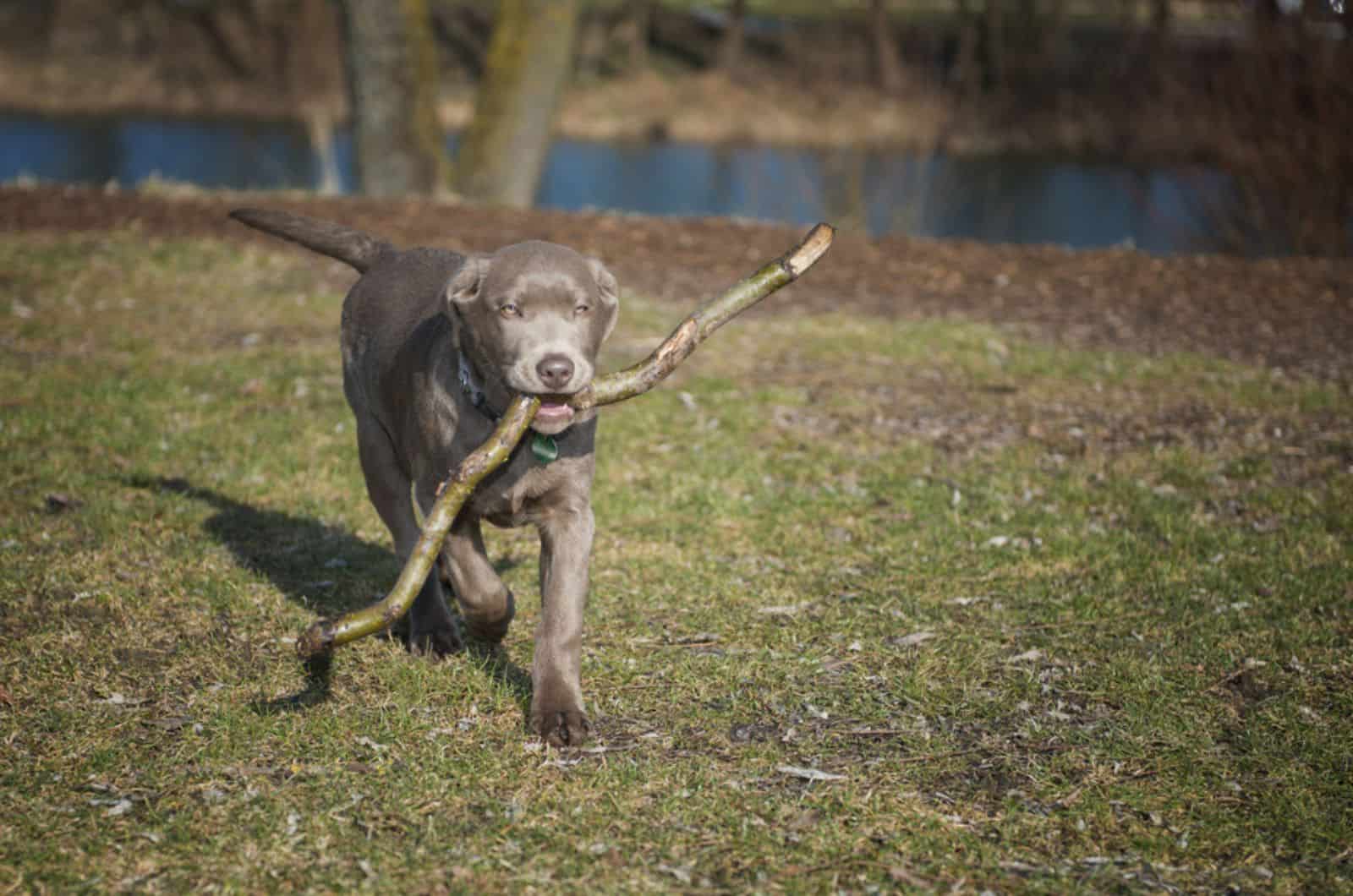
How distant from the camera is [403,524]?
5.91m

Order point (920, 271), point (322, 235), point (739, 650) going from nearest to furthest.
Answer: point (739, 650)
point (322, 235)
point (920, 271)

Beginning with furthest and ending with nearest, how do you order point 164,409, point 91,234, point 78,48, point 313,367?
point 78,48 < point 91,234 < point 313,367 < point 164,409

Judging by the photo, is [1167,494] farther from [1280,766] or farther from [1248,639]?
[1280,766]

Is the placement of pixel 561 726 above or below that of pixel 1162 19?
below

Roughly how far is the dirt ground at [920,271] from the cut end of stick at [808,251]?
7011mm

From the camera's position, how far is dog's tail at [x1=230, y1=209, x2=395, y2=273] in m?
6.43

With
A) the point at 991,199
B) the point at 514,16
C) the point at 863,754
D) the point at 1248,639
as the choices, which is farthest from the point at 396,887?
the point at 991,199

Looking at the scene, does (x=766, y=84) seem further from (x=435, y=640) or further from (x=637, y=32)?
(x=435, y=640)

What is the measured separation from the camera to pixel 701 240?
14898 millimetres

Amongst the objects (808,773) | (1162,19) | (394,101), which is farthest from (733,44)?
(808,773)

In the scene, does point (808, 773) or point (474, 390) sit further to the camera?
point (474, 390)

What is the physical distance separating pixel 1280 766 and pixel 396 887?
9.90 feet

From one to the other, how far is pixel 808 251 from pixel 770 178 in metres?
14.4

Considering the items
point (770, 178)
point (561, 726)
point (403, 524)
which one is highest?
point (770, 178)
